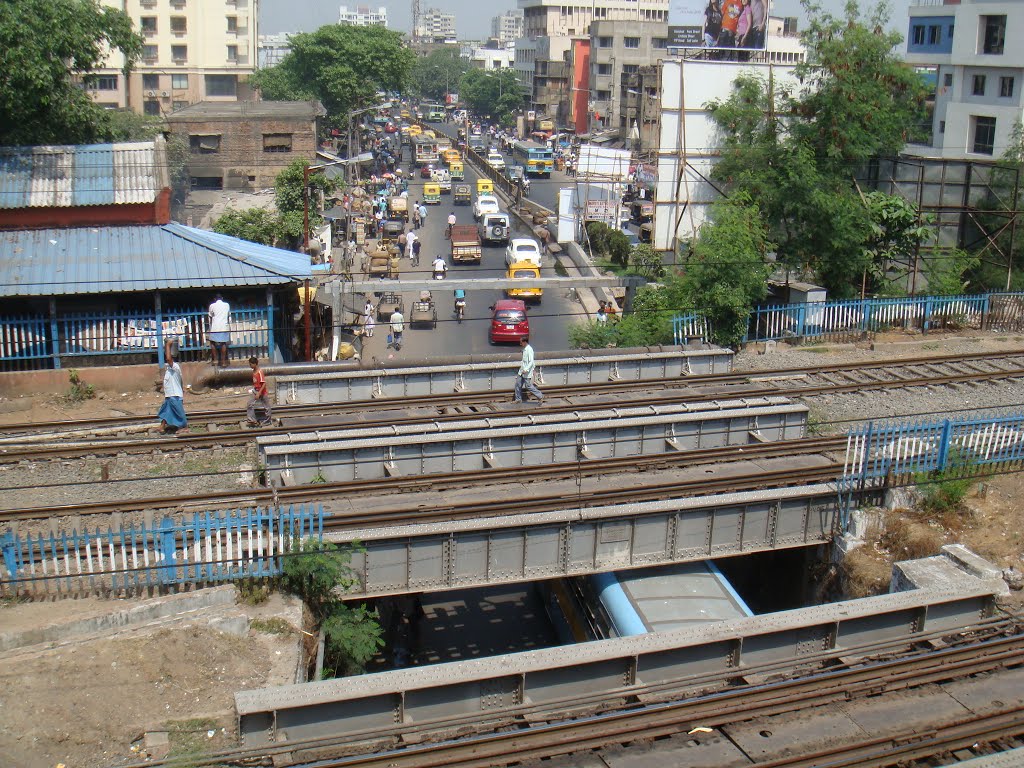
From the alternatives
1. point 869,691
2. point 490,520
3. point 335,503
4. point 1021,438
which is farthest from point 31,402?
point 1021,438

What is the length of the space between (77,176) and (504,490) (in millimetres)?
11591

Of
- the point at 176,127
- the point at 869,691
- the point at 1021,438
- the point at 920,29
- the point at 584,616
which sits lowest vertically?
the point at 584,616

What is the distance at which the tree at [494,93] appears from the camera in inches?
4232

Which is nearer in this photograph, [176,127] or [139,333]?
[139,333]

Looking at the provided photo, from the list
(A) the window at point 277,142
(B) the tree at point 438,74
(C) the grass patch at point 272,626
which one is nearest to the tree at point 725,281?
(C) the grass patch at point 272,626

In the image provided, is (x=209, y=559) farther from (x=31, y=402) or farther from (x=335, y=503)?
(x=31, y=402)

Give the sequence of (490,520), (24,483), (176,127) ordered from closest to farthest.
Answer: (490,520) < (24,483) < (176,127)

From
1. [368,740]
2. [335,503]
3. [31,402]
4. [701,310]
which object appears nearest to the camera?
[368,740]

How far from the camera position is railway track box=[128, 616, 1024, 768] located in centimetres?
866

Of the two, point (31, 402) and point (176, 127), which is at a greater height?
point (176, 127)

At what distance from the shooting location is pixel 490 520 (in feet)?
40.0

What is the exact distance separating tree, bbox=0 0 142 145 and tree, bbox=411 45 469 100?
4928 inches

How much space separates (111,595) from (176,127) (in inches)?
1564

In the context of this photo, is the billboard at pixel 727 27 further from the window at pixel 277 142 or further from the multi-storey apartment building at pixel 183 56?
the multi-storey apartment building at pixel 183 56
